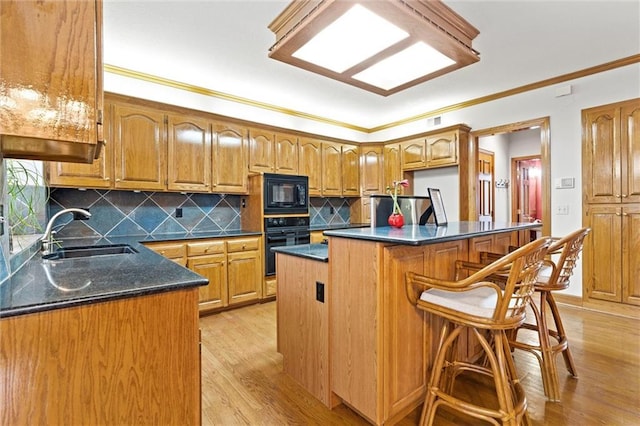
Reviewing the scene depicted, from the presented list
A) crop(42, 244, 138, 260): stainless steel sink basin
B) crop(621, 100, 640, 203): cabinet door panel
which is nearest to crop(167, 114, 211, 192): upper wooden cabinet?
crop(42, 244, 138, 260): stainless steel sink basin

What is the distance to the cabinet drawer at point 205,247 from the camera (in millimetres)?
3234

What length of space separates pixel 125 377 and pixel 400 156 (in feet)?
15.3

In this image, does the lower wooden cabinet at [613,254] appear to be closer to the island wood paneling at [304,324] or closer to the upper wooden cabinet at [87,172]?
the island wood paneling at [304,324]

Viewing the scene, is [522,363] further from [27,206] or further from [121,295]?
[27,206]

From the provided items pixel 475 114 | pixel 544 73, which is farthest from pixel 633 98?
pixel 475 114

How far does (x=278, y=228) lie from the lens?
391 cm

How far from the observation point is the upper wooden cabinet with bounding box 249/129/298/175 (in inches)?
155

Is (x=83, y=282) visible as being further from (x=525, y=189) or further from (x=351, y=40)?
(x=525, y=189)

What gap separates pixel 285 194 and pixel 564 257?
294cm

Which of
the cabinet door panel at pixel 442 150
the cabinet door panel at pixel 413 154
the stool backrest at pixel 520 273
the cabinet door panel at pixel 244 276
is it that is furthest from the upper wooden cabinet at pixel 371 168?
the stool backrest at pixel 520 273

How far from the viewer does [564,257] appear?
1.85m

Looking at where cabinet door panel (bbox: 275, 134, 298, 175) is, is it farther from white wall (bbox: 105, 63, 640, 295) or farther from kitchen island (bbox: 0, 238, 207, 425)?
kitchen island (bbox: 0, 238, 207, 425)

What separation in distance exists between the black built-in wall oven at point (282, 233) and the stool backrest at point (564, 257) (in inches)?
109

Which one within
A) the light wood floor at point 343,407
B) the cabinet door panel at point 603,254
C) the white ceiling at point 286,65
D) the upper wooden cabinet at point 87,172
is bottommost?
the light wood floor at point 343,407
